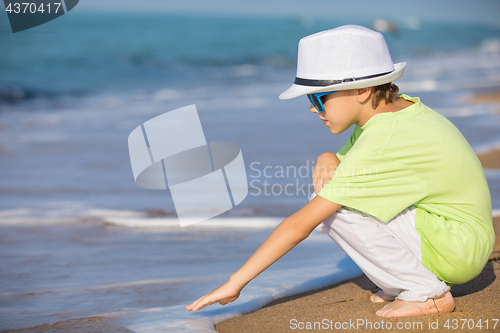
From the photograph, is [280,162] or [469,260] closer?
[469,260]

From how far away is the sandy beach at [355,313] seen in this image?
1.47 meters

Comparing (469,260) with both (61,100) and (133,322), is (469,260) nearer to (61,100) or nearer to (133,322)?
(133,322)

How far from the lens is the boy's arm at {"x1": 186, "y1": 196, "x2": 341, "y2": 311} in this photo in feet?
4.68

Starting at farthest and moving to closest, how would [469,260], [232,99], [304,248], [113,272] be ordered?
[232,99] < [304,248] < [113,272] < [469,260]

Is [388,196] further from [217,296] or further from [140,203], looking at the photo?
[140,203]

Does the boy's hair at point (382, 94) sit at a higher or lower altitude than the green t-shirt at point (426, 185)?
higher

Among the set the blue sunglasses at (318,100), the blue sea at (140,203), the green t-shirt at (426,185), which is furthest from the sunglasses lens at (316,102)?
the blue sea at (140,203)

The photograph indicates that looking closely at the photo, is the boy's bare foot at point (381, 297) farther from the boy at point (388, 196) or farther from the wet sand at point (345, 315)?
the boy at point (388, 196)

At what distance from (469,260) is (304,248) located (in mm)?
969

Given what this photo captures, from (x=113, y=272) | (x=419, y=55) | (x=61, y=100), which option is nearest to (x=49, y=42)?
(x=61, y=100)

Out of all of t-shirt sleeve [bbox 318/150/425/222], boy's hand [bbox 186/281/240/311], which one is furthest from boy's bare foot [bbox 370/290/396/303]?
boy's hand [bbox 186/281/240/311]

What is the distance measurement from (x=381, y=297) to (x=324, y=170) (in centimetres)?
48

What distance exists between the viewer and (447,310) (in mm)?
1512

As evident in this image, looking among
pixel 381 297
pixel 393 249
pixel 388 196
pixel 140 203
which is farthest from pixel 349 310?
pixel 140 203
